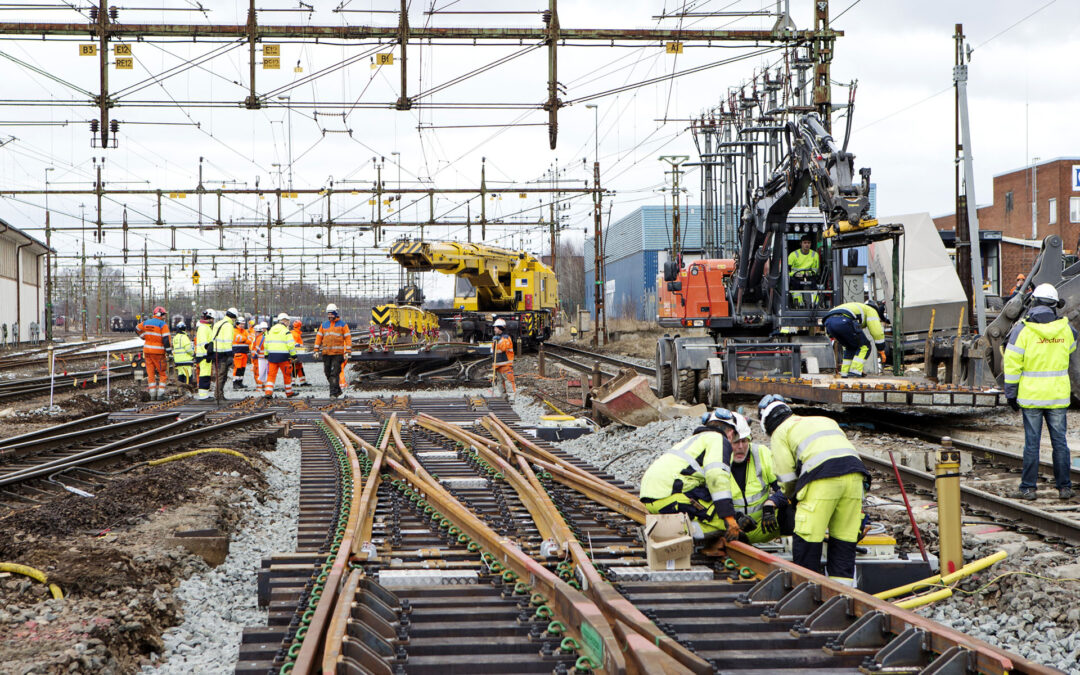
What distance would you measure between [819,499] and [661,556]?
38.7 inches

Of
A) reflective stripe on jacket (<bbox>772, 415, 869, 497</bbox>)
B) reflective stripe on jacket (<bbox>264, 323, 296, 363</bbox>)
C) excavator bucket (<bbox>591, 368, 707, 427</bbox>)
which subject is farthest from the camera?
reflective stripe on jacket (<bbox>264, 323, 296, 363</bbox>)

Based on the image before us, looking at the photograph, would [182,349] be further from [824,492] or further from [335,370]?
[824,492]

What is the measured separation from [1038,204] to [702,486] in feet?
177

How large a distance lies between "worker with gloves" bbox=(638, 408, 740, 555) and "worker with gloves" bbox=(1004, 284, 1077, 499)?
3.75 m

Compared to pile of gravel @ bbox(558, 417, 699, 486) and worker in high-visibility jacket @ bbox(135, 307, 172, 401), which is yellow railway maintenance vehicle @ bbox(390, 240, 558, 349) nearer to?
worker in high-visibility jacket @ bbox(135, 307, 172, 401)

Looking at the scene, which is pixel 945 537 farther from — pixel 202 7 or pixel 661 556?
pixel 202 7

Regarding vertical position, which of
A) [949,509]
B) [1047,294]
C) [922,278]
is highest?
[922,278]

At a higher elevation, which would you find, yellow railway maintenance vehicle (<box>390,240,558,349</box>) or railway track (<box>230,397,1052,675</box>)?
yellow railway maintenance vehicle (<box>390,240,558,349</box>)

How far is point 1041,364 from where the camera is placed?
28.1 feet

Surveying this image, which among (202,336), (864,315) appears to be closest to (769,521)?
(864,315)

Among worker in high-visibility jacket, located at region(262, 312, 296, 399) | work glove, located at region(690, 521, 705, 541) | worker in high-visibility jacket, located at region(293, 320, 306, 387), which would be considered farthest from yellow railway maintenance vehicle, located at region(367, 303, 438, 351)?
work glove, located at region(690, 521, 705, 541)

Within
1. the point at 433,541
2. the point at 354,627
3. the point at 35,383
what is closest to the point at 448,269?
the point at 35,383

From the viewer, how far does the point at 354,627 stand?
4430 millimetres

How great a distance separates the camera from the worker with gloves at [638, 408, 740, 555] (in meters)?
6.06
